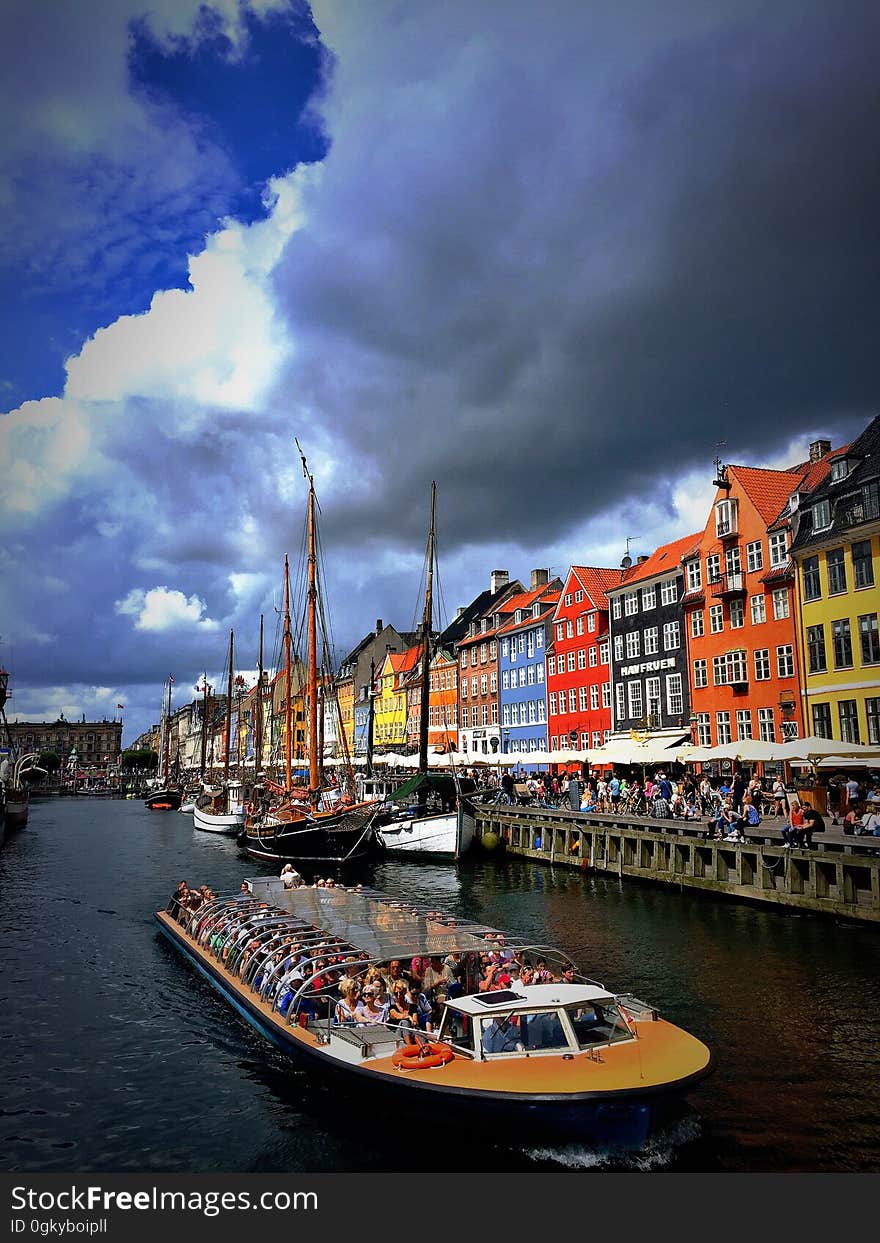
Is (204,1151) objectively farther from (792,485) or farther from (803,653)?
(792,485)

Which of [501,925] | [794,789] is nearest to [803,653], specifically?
[794,789]

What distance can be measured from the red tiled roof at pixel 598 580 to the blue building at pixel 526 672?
18.0 ft

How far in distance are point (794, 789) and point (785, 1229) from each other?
105ft

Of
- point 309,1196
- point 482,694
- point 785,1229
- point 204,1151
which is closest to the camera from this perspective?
point 785,1229

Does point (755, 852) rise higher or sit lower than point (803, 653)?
lower

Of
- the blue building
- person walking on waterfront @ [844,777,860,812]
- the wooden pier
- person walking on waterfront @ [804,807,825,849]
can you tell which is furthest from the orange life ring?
the blue building

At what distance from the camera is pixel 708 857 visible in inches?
1320

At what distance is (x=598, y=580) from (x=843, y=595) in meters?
26.6

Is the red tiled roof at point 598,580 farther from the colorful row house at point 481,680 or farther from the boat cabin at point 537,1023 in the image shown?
the boat cabin at point 537,1023

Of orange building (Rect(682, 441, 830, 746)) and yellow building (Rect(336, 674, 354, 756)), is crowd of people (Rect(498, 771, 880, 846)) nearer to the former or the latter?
orange building (Rect(682, 441, 830, 746))

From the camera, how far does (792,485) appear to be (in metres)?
49.3

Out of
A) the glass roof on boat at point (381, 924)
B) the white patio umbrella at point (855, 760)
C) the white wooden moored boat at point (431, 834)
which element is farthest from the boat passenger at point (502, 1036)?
the white wooden moored boat at point (431, 834)

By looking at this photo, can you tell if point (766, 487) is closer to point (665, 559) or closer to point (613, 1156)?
point (665, 559)

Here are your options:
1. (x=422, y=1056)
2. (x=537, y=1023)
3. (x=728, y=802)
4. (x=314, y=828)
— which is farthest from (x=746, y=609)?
(x=422, y=1056)
